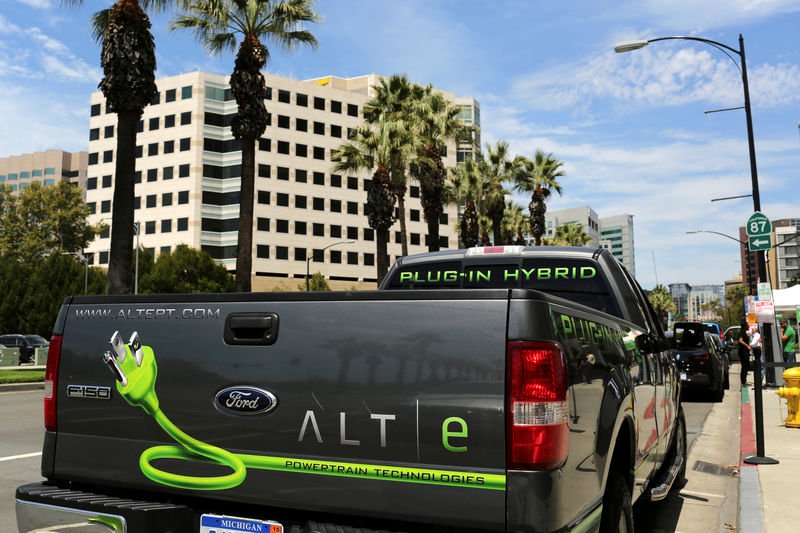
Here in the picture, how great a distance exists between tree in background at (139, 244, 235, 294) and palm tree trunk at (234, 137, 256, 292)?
37620mm

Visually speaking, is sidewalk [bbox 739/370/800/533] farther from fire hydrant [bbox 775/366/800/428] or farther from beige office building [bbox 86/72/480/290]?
beige office building [bbox 86/72/480/290]

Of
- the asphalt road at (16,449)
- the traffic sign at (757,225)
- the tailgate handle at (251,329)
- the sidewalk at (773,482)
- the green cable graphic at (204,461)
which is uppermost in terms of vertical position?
the traffic sign at (757,225)

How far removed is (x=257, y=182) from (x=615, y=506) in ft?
241

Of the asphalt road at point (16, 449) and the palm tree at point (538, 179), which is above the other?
the palm tree at point (538, 179)

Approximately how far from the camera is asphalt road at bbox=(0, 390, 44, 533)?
A: 6.40 metres

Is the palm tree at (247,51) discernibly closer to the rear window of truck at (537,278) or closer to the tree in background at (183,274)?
the rear window of truck at (537,278)

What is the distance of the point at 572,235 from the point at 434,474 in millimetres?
75784

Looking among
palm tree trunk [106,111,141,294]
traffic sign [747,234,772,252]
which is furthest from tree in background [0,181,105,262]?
traffic sign [747,234,772,252]

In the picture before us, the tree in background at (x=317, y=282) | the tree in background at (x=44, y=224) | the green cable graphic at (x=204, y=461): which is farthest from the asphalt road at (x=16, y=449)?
the tree in background at (x=44, y=224)

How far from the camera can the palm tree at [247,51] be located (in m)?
24.5

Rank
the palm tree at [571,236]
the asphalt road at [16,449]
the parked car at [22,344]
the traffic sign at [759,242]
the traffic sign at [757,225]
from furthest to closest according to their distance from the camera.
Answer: the palm tree at [571,236] < the parked car at [22,344] < the traffic sign at [757,225] < the traffic sign at [759,242] < the asphalt road at [16,449]

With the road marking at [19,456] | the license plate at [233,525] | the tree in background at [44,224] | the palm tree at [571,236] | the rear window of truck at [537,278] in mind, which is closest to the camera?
the license plate at [233,525]

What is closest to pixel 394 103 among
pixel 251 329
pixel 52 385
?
pixel 52 385

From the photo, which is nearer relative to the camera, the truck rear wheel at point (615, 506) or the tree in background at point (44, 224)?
the truck rear wheel at point (615, 506)
